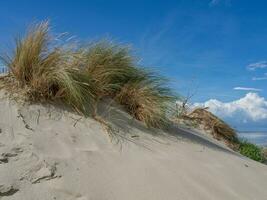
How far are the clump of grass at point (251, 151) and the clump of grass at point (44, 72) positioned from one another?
5.40 meters

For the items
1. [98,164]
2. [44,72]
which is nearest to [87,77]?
[44,72]

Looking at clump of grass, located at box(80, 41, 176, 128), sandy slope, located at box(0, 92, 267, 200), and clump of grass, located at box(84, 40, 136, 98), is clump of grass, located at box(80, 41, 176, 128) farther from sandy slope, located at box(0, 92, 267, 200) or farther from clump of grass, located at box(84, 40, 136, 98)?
sandy slope, located at box(0, 92, 267, 200)

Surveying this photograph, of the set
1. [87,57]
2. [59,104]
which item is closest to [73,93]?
[59,104]

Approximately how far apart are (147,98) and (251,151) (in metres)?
4.80

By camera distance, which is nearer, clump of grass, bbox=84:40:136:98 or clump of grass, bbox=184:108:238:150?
clump of grass, bbox=84:40:136:98

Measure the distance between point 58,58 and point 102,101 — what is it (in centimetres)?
80

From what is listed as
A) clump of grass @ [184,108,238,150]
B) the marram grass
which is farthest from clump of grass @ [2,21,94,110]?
clump of grass @ [184,108,238,150]

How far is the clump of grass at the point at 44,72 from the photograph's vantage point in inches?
191

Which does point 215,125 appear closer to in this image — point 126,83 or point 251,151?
point 251,151

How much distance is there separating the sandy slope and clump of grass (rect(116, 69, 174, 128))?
0.29 m

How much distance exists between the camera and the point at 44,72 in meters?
4.99

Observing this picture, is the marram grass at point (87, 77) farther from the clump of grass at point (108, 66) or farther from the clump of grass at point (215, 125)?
the clump of grass at point (215, 125)

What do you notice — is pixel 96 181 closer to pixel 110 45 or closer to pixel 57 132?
pixel 57 132

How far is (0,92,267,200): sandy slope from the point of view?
360cm
